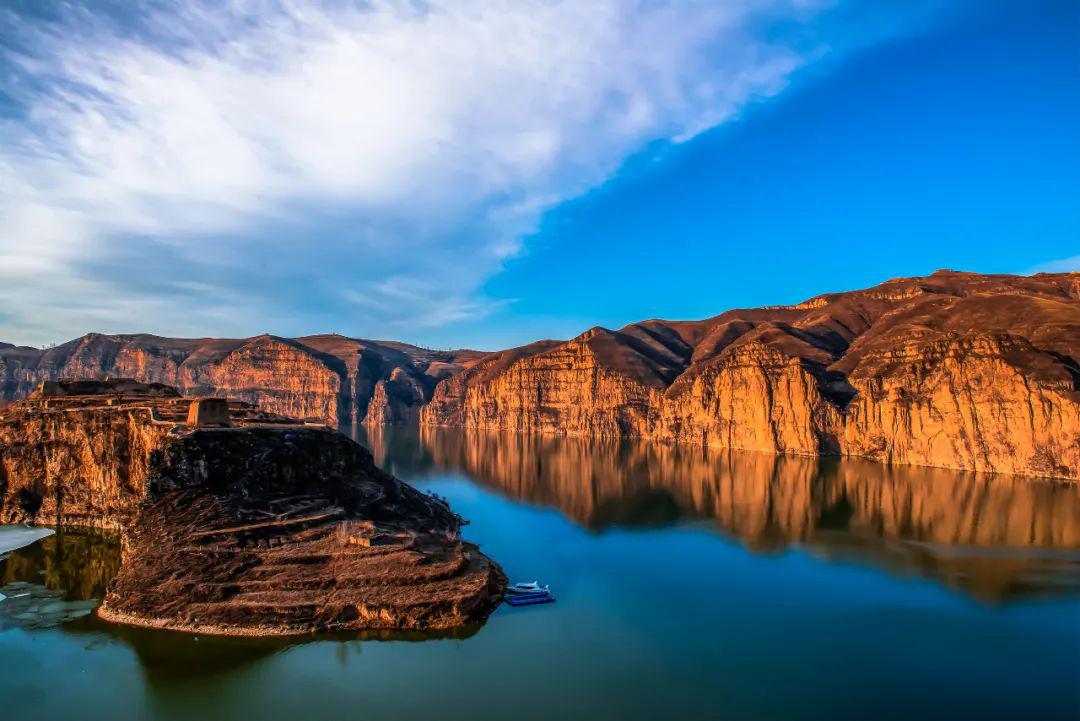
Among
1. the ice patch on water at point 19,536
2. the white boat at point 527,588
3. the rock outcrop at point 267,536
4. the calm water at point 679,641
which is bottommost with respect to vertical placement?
the calm water at point 679,641

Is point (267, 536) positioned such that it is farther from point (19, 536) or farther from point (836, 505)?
point (836, 505)

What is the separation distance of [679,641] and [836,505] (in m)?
55.9

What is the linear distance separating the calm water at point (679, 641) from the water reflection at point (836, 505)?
549 mm

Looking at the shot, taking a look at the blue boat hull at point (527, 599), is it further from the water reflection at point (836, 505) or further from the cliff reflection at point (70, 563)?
the cliff reflection at point (70, 563)

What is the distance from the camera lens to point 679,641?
42500 mm

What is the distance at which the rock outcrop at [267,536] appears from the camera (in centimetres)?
4275

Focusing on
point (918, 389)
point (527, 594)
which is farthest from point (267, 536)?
point (918, 389)

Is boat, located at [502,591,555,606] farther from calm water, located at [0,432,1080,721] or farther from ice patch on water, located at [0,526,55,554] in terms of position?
ice patch on water, located at [0,526,55,554]

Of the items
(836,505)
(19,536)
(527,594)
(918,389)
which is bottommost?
(19,536)

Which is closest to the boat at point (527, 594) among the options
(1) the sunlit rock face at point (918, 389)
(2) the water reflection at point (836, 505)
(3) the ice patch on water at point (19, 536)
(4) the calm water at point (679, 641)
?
(4) the calm water at point (679, 641)

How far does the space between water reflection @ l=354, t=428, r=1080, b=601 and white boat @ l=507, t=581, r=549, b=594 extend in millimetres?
27252

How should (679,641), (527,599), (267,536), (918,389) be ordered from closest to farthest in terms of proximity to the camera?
(679,641) → (267,536) → (527,599) → (918,389)

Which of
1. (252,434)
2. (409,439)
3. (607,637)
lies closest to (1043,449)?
(607,637)

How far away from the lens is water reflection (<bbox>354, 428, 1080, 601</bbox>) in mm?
60469
